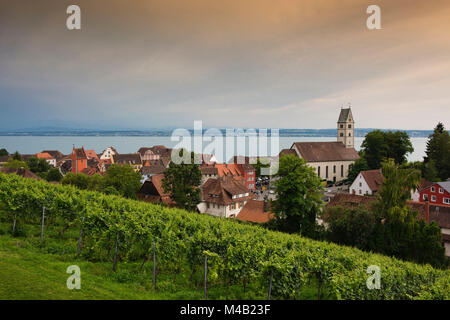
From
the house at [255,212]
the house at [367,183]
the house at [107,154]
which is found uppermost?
the house at [107,154]

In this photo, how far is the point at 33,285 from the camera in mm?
8625

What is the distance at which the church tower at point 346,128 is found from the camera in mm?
92719

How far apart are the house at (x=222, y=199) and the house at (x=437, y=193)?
26.3m

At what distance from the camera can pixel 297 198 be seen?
2761 centimetres

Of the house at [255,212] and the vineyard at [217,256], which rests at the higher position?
the vineyard at [217,256]

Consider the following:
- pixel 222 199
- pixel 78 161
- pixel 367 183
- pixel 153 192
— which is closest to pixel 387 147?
pixel 367 183

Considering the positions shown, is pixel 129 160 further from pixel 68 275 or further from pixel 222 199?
pixel 68 275

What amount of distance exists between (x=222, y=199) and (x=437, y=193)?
3046 centimetres

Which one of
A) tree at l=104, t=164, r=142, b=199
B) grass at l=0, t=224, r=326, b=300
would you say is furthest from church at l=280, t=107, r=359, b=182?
grass at l=0, t=224, r=326, b=300

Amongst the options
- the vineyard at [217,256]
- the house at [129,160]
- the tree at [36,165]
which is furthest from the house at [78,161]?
the vineyard at [217,256]

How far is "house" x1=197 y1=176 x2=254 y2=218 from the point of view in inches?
1677

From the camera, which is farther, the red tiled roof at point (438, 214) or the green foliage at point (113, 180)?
the green foliage at point (113, 180)

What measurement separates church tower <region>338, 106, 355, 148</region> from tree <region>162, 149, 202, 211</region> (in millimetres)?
67204

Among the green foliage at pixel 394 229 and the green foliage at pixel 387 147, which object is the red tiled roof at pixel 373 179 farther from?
the green foliage at pixel 394 229
